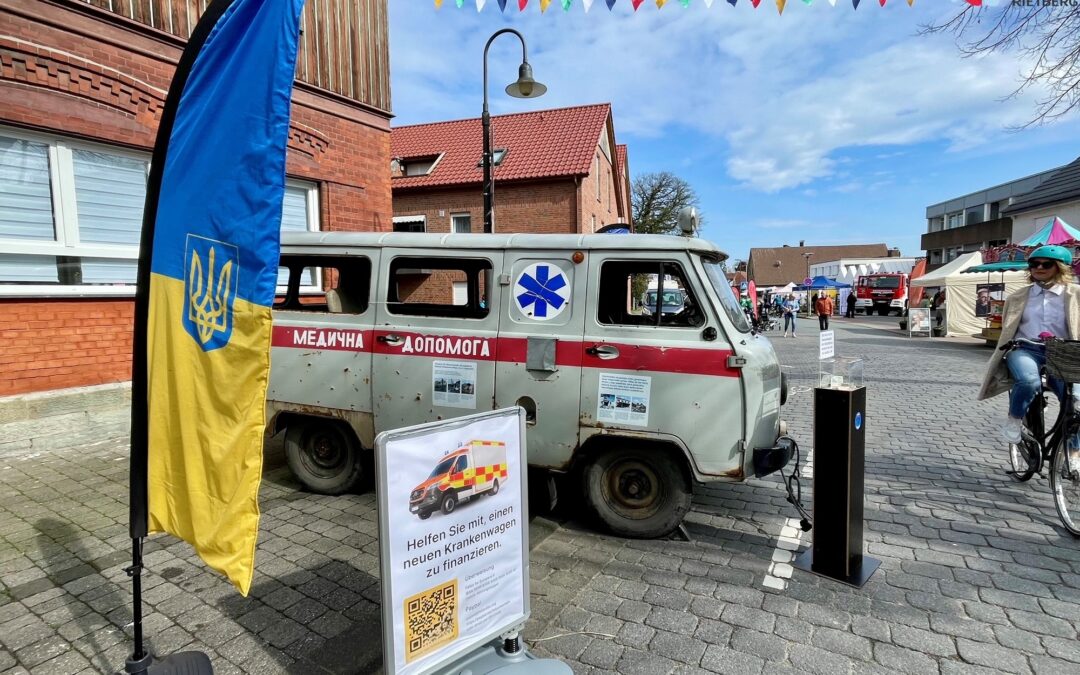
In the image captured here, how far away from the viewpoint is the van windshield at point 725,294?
13.1ft

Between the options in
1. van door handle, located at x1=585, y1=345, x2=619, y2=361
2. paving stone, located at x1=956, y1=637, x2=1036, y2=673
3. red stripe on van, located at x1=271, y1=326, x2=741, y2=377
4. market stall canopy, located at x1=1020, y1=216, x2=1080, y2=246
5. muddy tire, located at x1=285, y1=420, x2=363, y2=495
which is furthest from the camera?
market stall canopy, located at x1=1020, y1=216, x2=1080, y2=246

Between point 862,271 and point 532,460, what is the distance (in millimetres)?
62514

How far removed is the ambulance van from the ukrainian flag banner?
7.47ft

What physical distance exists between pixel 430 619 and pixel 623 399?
2.04 m

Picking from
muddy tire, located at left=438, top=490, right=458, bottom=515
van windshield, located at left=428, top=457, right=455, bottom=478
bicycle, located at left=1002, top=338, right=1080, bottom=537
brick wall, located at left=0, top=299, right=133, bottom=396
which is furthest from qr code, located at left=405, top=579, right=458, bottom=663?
brick wall, located at left=0, top=299, right=133, bottom=396

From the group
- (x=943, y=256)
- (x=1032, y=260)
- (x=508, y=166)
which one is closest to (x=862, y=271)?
(x=943, y=256)

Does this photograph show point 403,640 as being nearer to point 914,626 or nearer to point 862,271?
point 914,626

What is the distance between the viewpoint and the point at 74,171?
641 centimetres

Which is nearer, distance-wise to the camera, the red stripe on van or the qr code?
the qr code

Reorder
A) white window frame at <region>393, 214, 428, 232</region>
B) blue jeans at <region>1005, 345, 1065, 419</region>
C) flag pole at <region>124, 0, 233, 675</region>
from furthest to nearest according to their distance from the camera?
1. white window frame at <region>393, 214, 428, 232</region>
2. blue jeans at <region>1005, 345, 1065, 419</region>
3. flag pole at <region>124, 0, 233, 675</region>

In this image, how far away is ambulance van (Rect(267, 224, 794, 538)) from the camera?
→ 381 cm

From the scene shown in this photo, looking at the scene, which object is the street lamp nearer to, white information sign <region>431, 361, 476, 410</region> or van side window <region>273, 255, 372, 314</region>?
van side window <region>273, 255, 372, 314</region>

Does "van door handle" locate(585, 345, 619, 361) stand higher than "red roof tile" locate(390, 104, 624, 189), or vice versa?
"red roof tile" locate(390, 104, 624, 189)

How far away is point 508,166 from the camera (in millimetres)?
23609
